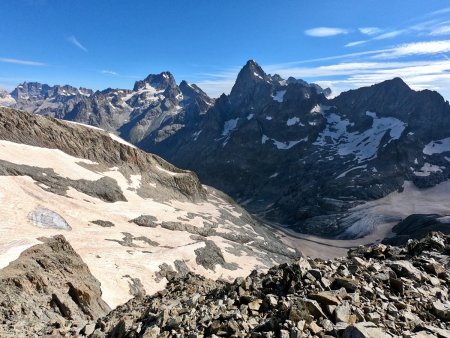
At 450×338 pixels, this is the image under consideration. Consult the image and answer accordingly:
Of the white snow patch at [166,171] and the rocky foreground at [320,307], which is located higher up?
the rocky foreground at [320,307]

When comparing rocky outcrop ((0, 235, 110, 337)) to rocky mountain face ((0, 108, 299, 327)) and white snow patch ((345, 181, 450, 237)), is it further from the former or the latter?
white snow patch ((345, 181, 450, 237))

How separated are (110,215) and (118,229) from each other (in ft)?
25.1

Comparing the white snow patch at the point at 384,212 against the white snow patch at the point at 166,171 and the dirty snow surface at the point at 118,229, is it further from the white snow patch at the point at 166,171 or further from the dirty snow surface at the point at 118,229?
the white snow patch at the point at 166,171

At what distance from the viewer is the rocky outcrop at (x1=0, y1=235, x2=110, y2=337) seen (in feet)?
74.2

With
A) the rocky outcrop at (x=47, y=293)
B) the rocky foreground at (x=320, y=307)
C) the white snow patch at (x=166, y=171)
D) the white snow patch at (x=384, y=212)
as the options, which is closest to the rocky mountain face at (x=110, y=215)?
the rocky outcrop at (x=47, y=293)

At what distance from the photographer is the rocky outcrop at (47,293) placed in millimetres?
22625

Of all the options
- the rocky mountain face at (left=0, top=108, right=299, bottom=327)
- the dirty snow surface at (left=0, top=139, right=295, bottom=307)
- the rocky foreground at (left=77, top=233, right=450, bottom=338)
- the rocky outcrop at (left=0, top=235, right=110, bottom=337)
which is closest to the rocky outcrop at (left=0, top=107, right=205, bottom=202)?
the rocky mountain face at (left=0, top=108, right=299, bottom=327)

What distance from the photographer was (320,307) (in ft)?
45.6

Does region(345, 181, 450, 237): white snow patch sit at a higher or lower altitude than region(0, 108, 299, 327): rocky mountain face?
lower

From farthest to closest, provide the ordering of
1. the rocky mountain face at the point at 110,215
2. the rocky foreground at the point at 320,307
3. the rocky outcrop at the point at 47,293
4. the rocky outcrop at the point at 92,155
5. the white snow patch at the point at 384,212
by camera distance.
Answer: the white snow patch at the point at 384,212 < the rocky outcrop at the point at 92,155 < the rocky mountain face at the point at 110,215 < the rocky outcrop at the point at 47,293 < the rocky foreground at the point at 320,307

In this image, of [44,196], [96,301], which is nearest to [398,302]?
[96,301]

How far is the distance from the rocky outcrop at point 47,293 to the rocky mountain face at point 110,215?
21 centimetres

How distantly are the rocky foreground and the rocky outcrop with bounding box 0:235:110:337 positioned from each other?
16.9 ft

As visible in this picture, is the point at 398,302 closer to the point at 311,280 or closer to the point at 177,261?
the point at 311,280
